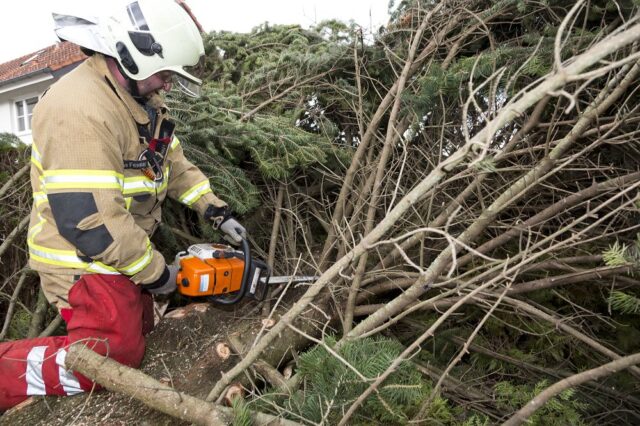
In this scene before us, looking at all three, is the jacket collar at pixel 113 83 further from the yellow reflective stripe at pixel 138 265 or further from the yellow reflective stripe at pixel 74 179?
the yellow reflective stripe at pixel 138 265

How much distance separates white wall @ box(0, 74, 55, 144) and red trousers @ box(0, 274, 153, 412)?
484 inches

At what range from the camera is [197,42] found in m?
2.27

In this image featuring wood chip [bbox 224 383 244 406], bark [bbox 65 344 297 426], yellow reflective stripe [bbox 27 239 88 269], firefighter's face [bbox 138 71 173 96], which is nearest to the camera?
bark [bbox 65 344 297 426]

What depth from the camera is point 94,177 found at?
75.0 inches

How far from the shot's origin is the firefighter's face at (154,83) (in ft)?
7.35

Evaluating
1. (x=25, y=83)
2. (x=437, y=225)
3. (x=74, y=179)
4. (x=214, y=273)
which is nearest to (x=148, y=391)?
(x=214, y=273)

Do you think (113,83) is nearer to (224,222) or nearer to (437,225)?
(224,222)

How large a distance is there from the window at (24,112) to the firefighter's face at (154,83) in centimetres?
1422

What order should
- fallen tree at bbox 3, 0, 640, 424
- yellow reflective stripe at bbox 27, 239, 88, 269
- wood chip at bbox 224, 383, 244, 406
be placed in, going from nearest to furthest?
fallen tree at bbox 3, 0, 640, 424 < wood chip at bbox 224, 383, 244, 406 < yellow reflective stripe at bbox 27, 239, 88, 269

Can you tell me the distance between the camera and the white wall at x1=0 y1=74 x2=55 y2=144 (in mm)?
12523

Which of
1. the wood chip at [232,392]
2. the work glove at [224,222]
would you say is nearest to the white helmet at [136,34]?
the work glove at [224,222]

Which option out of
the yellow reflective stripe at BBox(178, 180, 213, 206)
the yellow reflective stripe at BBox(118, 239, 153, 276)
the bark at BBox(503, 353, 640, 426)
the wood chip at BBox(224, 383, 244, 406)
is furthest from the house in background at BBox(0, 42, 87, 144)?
the bark at BBox(503, 353, 640, 426)

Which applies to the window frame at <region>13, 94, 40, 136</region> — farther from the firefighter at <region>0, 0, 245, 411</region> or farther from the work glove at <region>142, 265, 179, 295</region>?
the work glove at <region>142, 265, 179, 295</region>

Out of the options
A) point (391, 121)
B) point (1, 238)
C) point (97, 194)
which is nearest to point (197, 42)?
point (97, 194)
